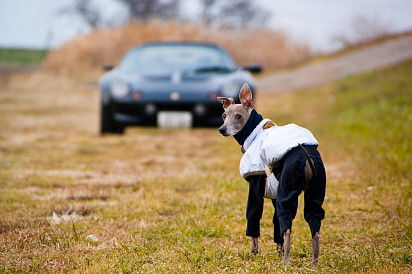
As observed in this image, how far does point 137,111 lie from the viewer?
930 centimetres

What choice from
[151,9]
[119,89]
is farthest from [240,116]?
[151,9]

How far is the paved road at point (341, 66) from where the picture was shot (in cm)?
2041

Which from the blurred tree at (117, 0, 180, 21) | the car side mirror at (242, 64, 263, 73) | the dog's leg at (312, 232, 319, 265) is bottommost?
the dog's leg at (312, 232, 319, 265)

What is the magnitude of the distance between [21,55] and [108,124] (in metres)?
42.5

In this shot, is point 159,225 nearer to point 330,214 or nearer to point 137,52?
point 330,214

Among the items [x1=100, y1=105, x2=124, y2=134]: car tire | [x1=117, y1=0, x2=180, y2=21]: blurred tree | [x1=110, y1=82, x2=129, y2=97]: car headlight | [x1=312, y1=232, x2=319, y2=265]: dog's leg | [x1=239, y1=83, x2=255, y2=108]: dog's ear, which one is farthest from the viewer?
[x1=117, y1=0, x2=180, y2=21]: blurred tree

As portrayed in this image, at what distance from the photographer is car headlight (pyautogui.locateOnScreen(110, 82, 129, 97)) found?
9273 millimetres

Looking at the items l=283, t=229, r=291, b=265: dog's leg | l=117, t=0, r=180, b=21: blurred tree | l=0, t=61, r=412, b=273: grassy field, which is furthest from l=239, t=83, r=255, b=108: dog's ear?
l=117, t=0, r=180, b=21: blurred tree

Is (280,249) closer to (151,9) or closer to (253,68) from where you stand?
(253,68)

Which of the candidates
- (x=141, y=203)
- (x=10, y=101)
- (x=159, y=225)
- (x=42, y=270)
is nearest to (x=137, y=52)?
(x=141, y=203)

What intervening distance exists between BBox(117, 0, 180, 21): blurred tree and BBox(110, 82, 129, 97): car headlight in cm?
3555

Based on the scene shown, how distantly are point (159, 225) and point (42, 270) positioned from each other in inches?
49.4

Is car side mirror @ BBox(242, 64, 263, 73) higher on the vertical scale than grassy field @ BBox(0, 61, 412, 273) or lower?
higher

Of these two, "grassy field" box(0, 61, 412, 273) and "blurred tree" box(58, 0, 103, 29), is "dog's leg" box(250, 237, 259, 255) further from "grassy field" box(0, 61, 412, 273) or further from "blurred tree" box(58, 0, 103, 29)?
"blurred tree" box(58, 0, 103, 29)
